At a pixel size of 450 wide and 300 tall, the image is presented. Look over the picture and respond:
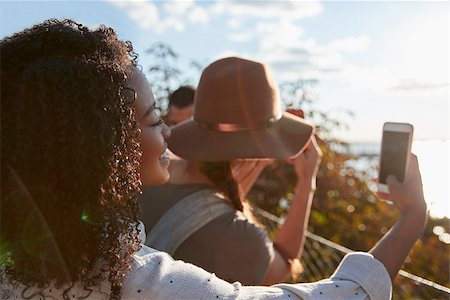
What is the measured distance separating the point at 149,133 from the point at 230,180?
2.74 feet

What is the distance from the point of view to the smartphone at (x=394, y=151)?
1972mm

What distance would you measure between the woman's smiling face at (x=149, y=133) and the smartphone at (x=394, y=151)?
0.71m

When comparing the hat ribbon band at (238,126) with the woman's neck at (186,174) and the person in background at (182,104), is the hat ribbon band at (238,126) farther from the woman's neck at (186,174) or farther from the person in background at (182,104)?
the person in background at (182,104)

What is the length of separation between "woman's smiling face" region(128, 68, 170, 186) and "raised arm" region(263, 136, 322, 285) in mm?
818

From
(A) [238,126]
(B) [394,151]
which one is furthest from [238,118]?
(B) [394,151]

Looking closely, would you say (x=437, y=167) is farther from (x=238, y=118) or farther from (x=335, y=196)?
(x=335, y=196)

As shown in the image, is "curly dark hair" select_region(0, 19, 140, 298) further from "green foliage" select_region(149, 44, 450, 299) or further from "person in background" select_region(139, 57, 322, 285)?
Answer: "green foliage" select_region(149, 44, 450, 299)

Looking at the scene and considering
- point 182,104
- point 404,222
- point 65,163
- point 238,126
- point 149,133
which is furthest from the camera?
point 182,104

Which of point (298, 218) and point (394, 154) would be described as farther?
point (298, 218)

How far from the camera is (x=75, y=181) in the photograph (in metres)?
1.28

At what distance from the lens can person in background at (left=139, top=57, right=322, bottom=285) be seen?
217 cm

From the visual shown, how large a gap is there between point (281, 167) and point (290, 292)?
4.80 metres

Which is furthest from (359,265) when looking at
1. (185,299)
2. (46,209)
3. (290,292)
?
(46,209)

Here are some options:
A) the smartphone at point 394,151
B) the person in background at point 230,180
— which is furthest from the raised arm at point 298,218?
the smartphone at point 394,151
